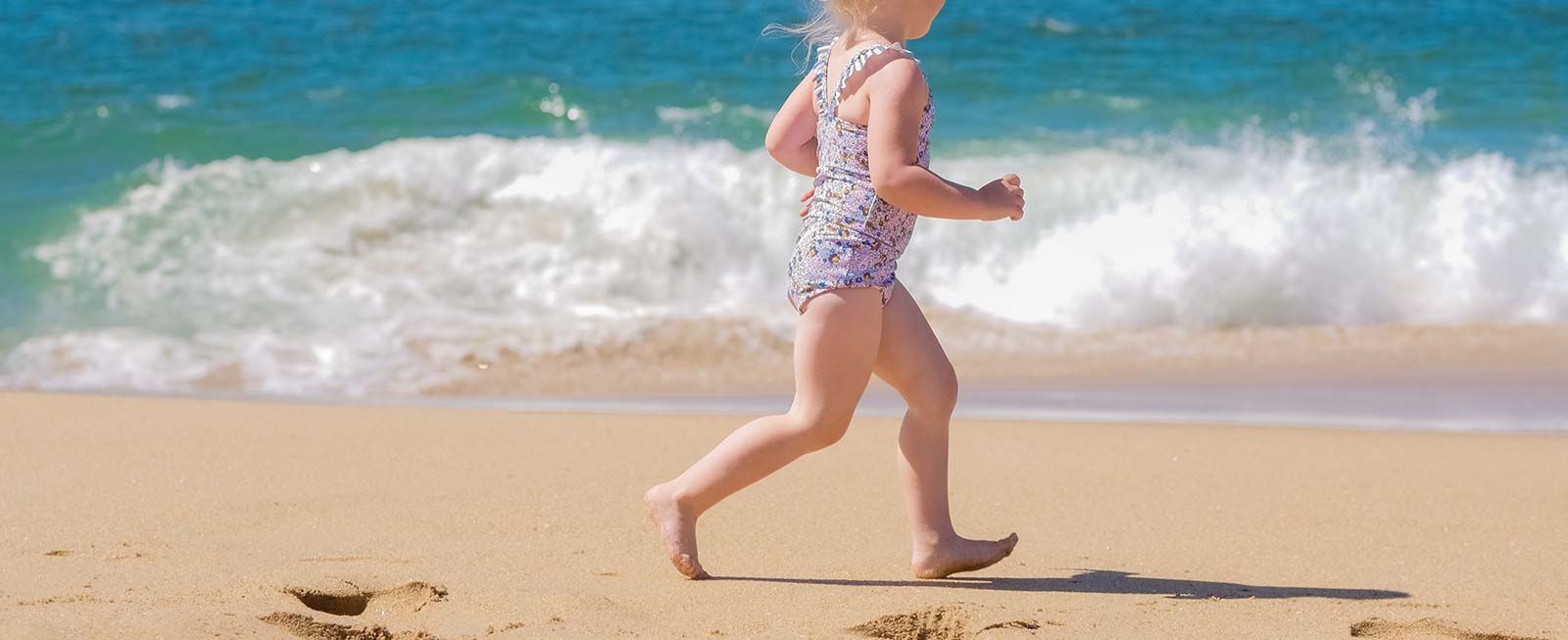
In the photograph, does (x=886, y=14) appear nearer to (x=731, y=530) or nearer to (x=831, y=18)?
(x=831, y=18)

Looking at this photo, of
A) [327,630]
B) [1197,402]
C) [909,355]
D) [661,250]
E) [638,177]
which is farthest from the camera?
[638,177]

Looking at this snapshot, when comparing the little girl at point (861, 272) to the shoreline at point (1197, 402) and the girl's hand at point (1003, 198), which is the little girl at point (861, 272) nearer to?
the girl's hand at point (1003, 198)

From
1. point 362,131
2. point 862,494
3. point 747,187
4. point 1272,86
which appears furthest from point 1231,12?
point 862,494

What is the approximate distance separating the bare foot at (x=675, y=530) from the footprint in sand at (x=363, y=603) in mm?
418

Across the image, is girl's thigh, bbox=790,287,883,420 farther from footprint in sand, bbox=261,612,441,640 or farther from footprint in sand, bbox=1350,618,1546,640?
footprint in sand, bbox=1350,618,1546,640

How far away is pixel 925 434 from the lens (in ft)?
9.71

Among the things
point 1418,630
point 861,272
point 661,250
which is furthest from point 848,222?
point 661,250

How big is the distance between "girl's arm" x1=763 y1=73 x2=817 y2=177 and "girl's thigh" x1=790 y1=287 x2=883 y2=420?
1.03 ft

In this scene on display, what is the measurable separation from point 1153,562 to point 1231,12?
9.93 m

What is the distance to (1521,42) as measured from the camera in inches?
459

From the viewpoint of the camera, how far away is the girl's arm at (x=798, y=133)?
2.99m

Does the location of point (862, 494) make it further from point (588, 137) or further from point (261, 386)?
point (588, 137)

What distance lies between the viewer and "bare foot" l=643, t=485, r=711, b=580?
114 inches

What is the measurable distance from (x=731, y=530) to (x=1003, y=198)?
1.02 metres
